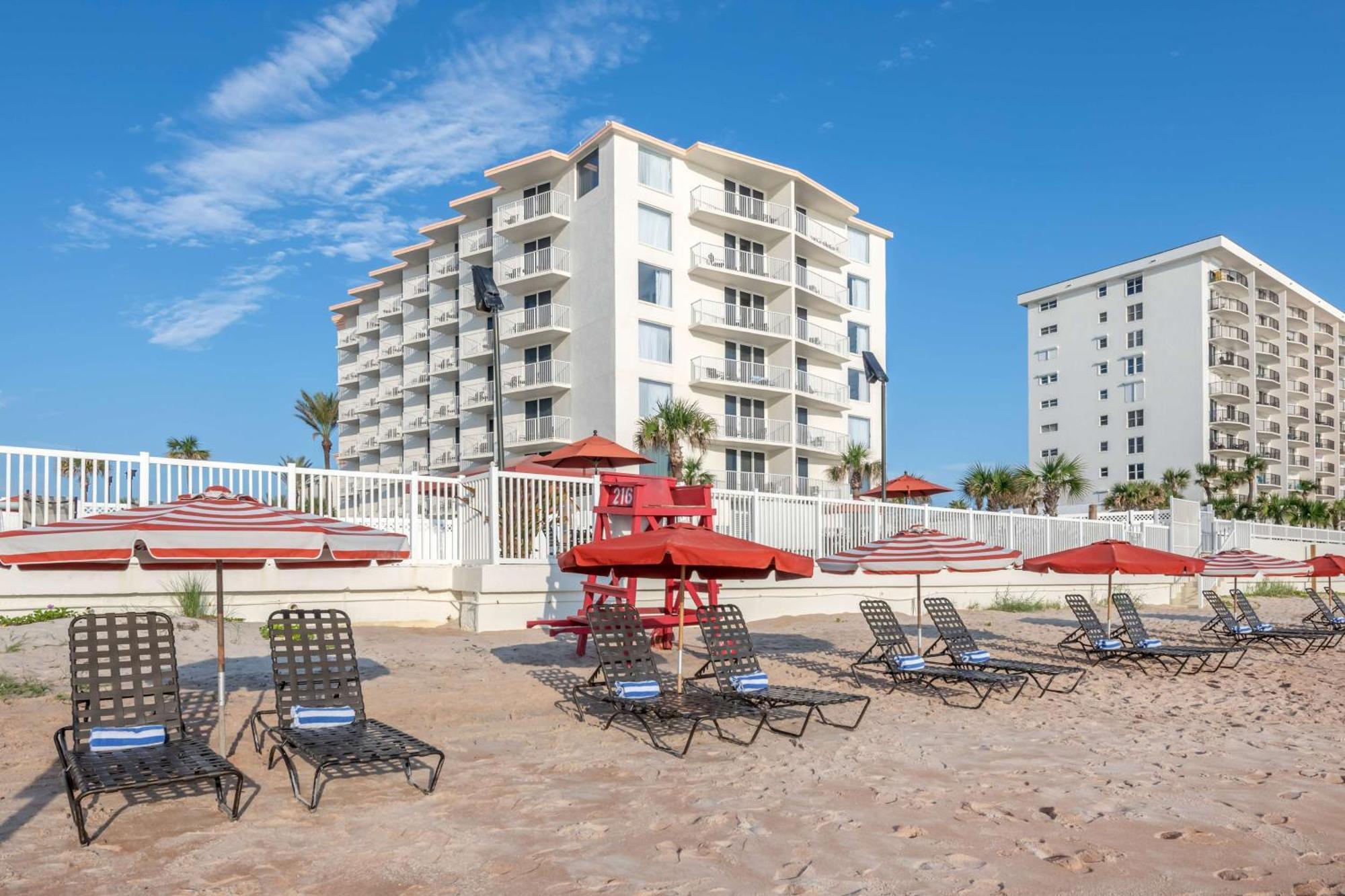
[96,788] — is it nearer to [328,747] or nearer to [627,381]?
[328,747]

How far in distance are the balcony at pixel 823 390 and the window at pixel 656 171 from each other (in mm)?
9745

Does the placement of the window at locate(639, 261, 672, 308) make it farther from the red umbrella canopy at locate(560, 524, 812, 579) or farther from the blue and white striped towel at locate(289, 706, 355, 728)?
the blue and white striped towel at locate(289, 706, 355, 728)

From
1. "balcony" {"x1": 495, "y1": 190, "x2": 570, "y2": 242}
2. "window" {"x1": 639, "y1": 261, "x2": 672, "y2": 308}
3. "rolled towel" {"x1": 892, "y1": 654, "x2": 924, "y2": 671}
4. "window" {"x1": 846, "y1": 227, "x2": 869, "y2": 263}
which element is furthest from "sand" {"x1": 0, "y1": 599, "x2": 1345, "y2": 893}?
"window" {"x1": 846, "y1": 227, "x2": 869, "y2": 263}

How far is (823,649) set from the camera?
1375cm

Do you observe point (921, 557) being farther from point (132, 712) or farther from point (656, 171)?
point (656, 171)

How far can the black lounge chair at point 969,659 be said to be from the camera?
414 inches

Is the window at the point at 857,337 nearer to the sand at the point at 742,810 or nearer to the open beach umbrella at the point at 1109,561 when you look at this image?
the open beach umbrella at the point at 1109,561

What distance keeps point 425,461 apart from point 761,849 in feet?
153

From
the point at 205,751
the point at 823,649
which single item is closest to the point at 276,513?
the point at 205,751

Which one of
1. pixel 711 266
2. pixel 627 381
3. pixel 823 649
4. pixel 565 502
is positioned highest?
pixel 711 266

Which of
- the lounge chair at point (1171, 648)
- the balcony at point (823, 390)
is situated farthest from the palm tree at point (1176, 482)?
the lounge chair at point (1171, 648)

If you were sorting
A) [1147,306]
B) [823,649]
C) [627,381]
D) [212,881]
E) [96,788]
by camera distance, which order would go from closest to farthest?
Answer: [212,881]
[96,788]
[823,649]
[627,381]
[1147,306]

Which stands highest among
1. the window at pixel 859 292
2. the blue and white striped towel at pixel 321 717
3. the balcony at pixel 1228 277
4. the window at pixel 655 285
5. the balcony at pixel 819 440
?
the balcony at pixel 1228 277

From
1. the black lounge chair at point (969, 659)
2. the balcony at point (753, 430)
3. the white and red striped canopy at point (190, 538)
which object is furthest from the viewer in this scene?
the balcony at point (753, 430)
